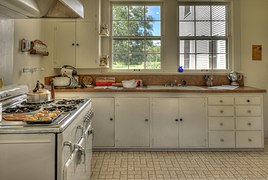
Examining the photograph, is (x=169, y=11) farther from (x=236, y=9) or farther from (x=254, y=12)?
(x=254, y=12)

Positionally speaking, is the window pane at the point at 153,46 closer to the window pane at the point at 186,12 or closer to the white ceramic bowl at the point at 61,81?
the window pane at the point at 186,12

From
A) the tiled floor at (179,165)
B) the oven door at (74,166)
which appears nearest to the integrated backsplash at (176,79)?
the tiled floor at (179,165)

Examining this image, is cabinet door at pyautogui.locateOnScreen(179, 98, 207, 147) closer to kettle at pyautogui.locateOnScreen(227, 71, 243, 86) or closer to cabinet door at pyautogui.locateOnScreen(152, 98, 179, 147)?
cabinet door at pyautogui.locateOnScreen(152, 98, 179, 147)

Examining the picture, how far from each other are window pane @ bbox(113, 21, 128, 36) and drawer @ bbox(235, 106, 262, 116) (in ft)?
7.30

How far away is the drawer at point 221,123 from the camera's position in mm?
3402

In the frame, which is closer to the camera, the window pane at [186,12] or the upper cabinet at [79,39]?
the upper cabinet at [79,39]

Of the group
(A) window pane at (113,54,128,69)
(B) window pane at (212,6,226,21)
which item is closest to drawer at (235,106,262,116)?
(B) window pane at (212,6,226,21)

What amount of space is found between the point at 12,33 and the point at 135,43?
6.98 ft

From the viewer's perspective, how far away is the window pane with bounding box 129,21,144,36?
163 inches

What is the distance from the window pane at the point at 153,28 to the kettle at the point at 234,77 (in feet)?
4.73

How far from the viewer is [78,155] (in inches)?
66.7

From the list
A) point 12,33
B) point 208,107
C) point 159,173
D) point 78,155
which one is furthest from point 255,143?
point 12,33

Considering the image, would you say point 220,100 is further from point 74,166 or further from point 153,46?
point 74,166

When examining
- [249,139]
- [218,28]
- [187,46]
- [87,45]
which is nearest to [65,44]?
[87,45]
